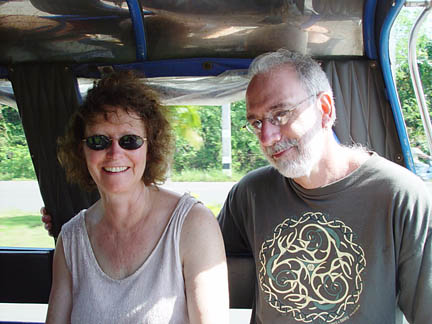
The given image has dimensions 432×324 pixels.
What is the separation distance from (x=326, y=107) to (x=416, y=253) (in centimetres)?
69

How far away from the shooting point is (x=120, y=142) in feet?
6.01

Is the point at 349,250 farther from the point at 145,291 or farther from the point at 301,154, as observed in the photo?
the point at 145,291

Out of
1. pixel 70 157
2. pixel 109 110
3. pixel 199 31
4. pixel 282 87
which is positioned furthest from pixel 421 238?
pixel 199 31

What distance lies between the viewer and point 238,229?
7.11 feet

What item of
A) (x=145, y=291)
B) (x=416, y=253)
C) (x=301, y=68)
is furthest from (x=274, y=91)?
(x=145, y=291)

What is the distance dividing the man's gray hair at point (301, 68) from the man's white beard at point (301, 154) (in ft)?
0.57

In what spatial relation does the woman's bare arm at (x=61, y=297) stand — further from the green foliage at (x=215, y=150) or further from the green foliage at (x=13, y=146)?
the green foliage at (x=215, y=150)

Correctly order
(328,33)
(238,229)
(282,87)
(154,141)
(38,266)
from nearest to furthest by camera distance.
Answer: (282,87) → (154,141) → (238,229) → (328,33) → (38,266)

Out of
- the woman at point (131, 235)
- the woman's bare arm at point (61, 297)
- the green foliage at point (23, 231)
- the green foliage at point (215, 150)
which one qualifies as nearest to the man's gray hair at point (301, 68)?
the woman at point (131, 235)

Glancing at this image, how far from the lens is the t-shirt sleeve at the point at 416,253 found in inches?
64.8

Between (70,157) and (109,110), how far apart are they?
1.15ft

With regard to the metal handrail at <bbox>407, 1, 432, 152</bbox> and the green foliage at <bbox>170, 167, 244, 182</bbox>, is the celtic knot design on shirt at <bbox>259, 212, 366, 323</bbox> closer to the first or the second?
the metal handrail at <bbox>407, 1, 432, 152</bbox>

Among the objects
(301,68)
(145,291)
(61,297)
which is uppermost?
(301,68)

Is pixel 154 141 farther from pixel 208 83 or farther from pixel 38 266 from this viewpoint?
pixel 38 266
